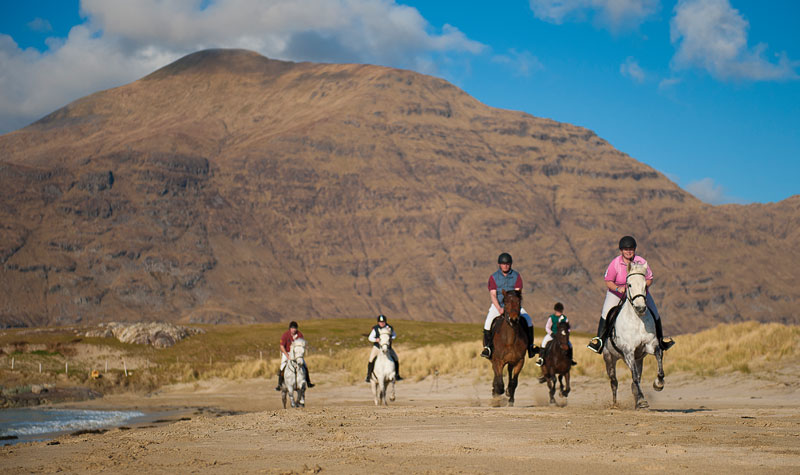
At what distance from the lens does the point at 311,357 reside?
49.5m

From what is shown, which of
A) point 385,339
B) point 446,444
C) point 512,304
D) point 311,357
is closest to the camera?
point 446,444

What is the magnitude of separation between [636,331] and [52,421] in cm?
1970

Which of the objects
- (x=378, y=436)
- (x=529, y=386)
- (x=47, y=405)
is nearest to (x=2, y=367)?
(x=47, y=405)

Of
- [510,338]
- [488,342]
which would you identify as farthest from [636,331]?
[488,342]

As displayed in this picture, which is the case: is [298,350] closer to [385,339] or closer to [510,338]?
[385,339]

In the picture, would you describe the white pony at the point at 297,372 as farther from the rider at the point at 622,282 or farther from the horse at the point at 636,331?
the horse at the point at 636,331

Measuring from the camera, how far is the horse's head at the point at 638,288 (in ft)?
54.3

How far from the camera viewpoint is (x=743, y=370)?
27547mm

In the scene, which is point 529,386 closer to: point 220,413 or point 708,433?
point 220,413

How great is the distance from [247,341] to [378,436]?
70583 mm

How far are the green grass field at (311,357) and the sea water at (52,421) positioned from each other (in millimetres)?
8638

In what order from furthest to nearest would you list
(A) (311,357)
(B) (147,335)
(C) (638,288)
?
(B) (147,335)
(A) (311,357)
(C) (638,288)

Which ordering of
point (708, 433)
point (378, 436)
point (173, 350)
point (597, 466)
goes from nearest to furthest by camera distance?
point (597, 466), point (708, 433), point (378, 436), point (173, 350)

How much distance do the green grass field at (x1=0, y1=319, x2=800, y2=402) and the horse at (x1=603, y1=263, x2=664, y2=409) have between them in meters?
11.8
